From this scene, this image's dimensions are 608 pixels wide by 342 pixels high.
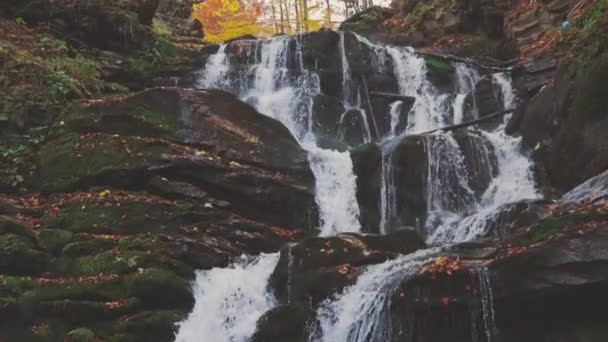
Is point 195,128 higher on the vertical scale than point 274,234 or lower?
higher

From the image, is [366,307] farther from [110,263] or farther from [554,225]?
[110,263]

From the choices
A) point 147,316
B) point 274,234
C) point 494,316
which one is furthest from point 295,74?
point 494,316

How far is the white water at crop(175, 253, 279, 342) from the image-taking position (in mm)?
8422

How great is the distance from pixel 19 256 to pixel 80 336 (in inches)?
75.6

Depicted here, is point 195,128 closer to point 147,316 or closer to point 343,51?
point 147,316

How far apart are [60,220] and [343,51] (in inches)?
456

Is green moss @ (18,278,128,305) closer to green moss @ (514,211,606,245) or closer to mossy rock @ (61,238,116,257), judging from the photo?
mossy rock @ (61,238,116,257)

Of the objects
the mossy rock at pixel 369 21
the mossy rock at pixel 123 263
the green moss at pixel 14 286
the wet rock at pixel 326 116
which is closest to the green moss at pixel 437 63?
the wet rock at pixel 326 116

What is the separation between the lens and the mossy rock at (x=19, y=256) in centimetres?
848

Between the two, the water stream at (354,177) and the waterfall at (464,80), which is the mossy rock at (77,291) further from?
the waterfall at (464,80)

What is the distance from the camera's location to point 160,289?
8586 millimetres

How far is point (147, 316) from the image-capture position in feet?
26.8

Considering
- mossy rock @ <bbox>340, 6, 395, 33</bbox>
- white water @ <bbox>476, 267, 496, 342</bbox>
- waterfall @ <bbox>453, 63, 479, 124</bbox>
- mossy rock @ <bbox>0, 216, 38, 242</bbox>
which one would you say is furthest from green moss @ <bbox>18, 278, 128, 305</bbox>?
mossy rock @ <bbox>340, 6, 395, 33</bbox>

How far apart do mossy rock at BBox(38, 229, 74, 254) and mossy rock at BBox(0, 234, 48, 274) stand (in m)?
0.28
